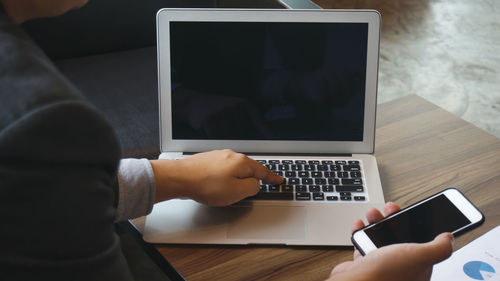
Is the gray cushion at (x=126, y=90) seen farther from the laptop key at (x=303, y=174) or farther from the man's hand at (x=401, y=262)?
the man's hand at (x=401, y=262)

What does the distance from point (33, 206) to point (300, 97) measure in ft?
2.11

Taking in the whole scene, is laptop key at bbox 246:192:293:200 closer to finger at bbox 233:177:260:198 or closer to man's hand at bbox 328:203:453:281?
finger at bbox 233:177:260:198

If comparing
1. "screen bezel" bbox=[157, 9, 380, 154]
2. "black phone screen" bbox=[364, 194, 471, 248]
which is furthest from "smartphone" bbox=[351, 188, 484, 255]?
"screen bezel" bbox=[157, 9, 380, 154]

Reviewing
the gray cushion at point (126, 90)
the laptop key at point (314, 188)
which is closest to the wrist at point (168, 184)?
the laptop key at point (314, 188)

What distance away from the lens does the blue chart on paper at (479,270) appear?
0.75 metres

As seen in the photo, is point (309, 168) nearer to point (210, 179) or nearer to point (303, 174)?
point (303, 174)

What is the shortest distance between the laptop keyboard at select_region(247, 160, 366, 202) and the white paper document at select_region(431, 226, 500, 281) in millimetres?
173

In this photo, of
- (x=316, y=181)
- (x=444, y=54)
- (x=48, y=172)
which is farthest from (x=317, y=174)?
(x=444, y=54)

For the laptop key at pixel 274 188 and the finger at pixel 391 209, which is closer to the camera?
the finger at pixel 391 209

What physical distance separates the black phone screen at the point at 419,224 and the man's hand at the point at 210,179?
0.71 feet

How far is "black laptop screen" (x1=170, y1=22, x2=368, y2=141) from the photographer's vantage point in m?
0.96

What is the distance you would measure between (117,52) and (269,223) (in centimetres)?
121

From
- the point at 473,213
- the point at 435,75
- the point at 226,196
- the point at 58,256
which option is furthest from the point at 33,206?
the point at 435,75

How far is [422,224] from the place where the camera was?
749 millimetres
